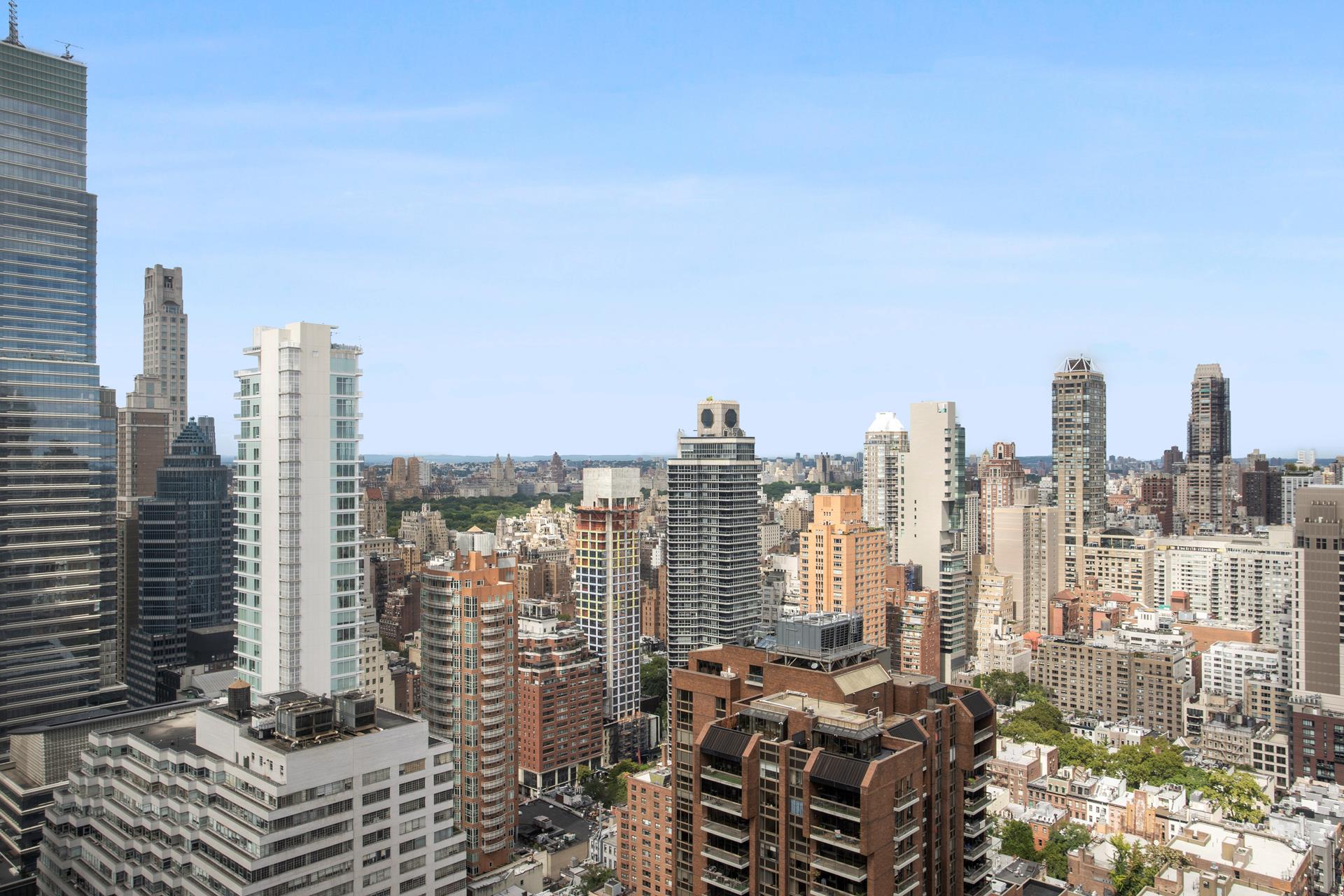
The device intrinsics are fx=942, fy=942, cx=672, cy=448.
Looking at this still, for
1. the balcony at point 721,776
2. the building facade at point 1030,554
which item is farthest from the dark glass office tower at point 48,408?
the building facade at point 1030,554

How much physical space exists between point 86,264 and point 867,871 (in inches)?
2167

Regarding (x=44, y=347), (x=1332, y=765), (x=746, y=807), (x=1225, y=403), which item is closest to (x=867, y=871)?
(x=746, y=807)

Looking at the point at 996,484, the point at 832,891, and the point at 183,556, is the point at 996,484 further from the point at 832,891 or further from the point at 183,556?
the point at 832,891

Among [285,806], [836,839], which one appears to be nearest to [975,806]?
[836,839]

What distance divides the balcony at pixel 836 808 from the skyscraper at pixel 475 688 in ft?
85.8

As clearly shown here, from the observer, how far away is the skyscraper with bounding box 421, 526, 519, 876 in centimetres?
4188

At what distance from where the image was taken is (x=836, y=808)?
18.0 meters

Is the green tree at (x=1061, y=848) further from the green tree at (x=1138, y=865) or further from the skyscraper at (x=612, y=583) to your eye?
the skyscraper at (x=612, y=583)

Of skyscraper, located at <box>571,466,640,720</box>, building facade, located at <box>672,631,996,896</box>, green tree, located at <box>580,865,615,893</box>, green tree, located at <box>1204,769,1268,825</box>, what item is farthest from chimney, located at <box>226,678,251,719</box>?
green tree, located at <box>1204,769,1268,825</box>

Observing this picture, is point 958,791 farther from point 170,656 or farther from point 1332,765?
point 170,656

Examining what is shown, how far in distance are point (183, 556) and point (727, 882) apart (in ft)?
209

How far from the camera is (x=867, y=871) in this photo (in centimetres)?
1775

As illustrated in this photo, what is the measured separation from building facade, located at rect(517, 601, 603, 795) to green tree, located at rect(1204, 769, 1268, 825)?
34523 millimetres

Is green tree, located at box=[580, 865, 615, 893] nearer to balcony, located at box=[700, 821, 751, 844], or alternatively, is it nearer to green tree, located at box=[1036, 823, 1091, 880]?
green tree, located at box=[1036, 823, 1091, 880]
